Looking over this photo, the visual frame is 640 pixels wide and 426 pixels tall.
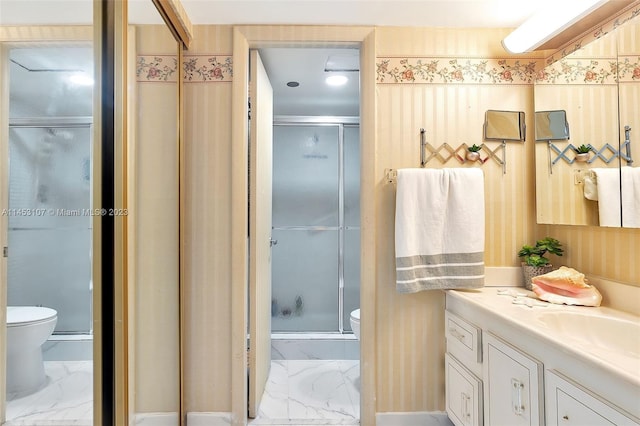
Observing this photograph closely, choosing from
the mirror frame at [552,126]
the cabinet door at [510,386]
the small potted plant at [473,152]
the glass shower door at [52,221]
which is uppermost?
the mirror frame at [552,126]

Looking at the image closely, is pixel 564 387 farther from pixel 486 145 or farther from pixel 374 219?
pixel 486 145

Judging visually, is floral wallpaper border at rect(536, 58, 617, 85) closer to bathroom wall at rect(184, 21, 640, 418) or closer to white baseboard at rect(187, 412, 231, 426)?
bathroom wall at rect(184, 21, 640, 418)

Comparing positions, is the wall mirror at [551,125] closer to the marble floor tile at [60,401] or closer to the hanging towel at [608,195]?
the hanging towel at [608,195]

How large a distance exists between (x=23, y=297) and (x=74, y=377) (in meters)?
0.33

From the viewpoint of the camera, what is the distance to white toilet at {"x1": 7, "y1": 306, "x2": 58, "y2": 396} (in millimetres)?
728

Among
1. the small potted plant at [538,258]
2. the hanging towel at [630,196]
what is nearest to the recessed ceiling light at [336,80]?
the small potted plant at [538,258]

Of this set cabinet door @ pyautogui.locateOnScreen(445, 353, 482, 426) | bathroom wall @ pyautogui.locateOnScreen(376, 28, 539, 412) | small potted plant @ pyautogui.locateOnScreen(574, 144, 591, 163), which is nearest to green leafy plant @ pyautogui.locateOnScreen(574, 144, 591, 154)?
small potted plant @ pyautogui.locateOnScreen(574, 144, 591, 163)

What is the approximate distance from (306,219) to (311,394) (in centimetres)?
157

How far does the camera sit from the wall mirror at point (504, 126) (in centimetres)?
181

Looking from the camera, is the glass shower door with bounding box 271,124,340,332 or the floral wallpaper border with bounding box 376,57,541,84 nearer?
the floral wallpaper border with bounding box 376,57,541,84

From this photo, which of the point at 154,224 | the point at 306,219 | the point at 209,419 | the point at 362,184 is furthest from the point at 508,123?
the point at 209,419

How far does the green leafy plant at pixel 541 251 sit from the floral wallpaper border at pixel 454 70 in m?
0.85

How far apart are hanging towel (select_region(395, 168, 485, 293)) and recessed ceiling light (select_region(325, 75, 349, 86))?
1.19 m

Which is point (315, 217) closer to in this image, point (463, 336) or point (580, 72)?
point (463, 336)
